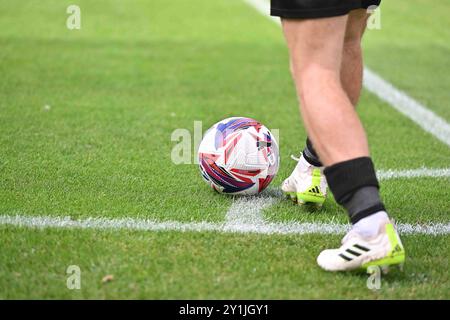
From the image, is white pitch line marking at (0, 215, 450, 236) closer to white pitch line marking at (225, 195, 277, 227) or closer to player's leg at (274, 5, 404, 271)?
white pitch line marking at (225, 195, 277, 227)

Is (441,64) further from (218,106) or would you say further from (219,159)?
(219,159)

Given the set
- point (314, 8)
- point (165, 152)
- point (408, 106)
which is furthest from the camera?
point (408, 106)

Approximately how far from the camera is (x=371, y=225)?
319cm

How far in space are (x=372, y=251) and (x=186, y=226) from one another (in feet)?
3.25

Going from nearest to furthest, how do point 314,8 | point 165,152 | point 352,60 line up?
1. point 314,8
2. point 352,60
3. point 165,152

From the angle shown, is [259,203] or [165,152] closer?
[259,203]

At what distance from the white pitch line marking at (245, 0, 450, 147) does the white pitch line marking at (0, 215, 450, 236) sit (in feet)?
6.46

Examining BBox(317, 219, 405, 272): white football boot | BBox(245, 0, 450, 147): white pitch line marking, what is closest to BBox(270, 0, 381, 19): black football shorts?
BBox(317, 219, 405, 272): white football boot

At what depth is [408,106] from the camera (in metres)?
6.88

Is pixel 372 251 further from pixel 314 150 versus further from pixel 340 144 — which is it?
pixel 314 150

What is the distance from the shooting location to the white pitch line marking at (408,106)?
6062 mm

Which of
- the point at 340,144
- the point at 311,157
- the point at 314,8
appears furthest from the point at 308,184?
the point at 314,8

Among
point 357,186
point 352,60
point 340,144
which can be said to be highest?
point 352,60
